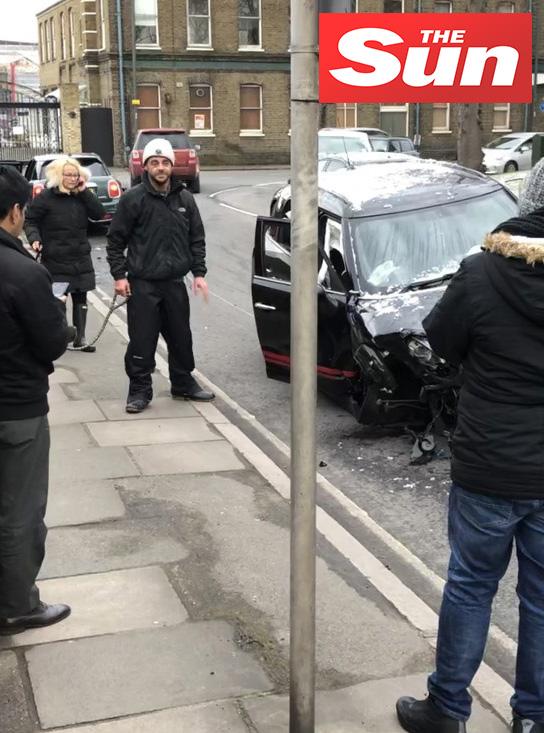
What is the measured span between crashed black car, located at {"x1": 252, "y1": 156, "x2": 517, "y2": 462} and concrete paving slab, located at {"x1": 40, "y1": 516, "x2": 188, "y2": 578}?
1889 mm

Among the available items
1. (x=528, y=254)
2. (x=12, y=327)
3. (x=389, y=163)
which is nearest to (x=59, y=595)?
(x=12, y=327)

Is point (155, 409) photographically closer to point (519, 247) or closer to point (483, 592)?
point (483, 592)

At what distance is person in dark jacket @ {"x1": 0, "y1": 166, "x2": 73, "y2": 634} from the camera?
11.6 ft

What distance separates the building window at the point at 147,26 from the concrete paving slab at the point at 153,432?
3822 cm

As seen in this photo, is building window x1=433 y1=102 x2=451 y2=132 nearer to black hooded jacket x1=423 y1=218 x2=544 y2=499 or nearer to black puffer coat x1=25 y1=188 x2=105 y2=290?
black puffer coat x1=25 y1=188 x2=105 y2=290

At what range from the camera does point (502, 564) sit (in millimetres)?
2990

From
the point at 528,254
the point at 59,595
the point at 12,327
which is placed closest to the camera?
the point at 528,254

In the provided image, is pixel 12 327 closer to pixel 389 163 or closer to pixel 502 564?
pixel 502 564

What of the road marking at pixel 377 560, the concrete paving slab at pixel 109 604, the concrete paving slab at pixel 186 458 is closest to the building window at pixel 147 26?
the road marking at pixel 377 560

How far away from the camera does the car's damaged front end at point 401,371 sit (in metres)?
5.85

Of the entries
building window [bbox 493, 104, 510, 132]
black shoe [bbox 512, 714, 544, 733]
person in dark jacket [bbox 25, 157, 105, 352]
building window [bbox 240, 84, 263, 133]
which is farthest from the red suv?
building window [bbox 493, 104, 510, 132]

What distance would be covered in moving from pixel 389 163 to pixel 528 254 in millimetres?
6144

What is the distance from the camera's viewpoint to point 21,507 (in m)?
3.68

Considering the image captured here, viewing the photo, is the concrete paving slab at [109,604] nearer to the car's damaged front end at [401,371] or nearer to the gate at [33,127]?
the car's damaged front end at [401,371]
